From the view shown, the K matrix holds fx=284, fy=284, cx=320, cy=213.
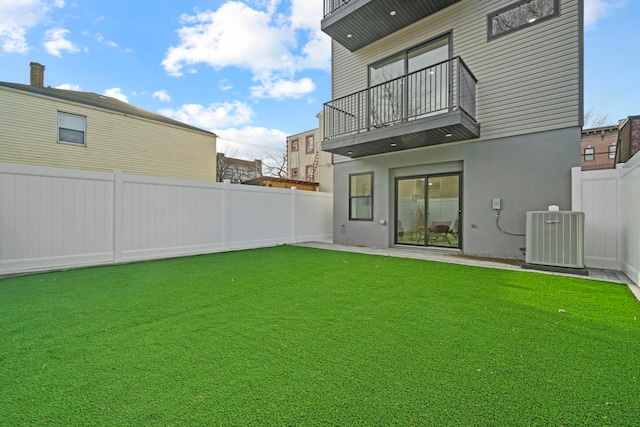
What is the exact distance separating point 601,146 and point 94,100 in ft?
80.9

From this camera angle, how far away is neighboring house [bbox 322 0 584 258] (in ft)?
18.3

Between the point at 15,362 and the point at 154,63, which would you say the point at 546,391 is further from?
the point at 154,63

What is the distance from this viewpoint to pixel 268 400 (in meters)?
1.54

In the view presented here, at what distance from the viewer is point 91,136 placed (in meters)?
10.5

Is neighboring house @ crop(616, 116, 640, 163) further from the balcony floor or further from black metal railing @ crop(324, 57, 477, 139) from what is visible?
black metal railing @ crop(324, 57, 477, 139)

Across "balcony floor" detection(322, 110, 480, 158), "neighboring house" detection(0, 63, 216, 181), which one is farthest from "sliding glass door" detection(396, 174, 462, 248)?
"neighboring house" detection(0, 63, 216, 181)

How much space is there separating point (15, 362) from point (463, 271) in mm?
5370

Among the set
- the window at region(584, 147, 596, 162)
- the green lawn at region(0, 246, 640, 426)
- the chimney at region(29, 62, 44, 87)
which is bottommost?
the green lawn at region(0, 246, 640, 426)

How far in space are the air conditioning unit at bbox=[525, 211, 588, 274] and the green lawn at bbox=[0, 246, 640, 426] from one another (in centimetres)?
87

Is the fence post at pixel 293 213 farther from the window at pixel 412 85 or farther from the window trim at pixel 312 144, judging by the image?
the window trim at pixel 312 144

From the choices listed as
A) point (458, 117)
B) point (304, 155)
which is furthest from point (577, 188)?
point (304, 155)

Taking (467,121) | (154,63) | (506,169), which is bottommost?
(506,169)

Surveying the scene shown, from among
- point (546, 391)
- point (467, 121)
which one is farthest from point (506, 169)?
point (546, 391)

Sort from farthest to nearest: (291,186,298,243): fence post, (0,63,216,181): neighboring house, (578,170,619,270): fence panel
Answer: (0,63,216,181): neighboring house, (291,186,298,243): fence post, (578,170,619,270): fence panel
